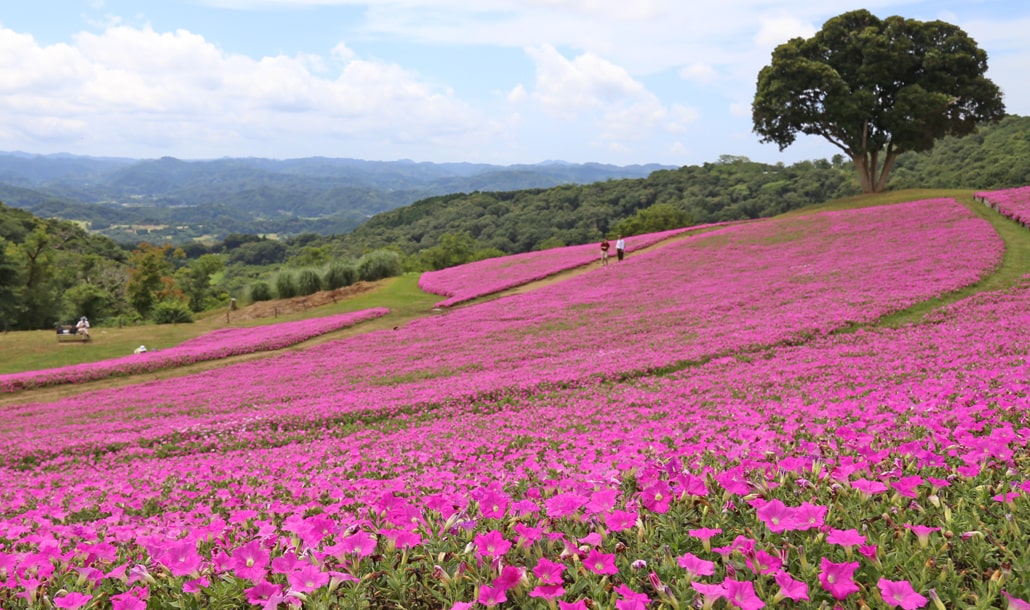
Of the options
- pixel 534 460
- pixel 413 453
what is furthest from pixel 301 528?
pixel 413 453

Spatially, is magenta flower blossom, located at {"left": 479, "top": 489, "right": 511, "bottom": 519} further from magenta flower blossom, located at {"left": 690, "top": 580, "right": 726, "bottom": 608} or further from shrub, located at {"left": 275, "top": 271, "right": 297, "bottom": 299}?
shrub, located at {"left": 275, "top": 271, "right": 297, "bottom": 299}

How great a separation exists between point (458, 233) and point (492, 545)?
367 ft

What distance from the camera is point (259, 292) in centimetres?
4716

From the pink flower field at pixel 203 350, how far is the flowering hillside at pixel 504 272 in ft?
21.7

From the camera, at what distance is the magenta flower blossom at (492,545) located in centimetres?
275

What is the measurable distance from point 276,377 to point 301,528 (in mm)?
20531

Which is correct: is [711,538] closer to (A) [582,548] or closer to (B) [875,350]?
(A) [582,548]

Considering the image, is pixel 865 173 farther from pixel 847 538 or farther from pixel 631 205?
pixel 631 205

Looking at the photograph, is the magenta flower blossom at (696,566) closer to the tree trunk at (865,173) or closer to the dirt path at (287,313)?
the dirt path at (287,313)

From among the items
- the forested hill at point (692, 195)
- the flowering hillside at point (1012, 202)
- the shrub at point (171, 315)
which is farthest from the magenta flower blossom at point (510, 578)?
the forested hill at point (692, 195)

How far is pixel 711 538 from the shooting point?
3129mm

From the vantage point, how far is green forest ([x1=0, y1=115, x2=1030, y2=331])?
49656 mm

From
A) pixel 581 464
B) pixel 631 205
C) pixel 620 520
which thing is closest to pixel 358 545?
pixel 620 520

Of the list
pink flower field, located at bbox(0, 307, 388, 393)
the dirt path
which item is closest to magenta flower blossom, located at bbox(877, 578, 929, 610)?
the dirt path
